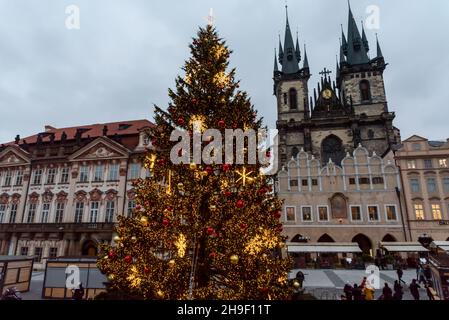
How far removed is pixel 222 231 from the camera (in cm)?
678

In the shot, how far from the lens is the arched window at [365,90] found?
43781mm

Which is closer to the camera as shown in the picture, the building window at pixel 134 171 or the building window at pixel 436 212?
the building window at pixel 134 171

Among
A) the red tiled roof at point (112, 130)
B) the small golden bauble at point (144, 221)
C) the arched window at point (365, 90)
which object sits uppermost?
the arched window at point (365, 90)

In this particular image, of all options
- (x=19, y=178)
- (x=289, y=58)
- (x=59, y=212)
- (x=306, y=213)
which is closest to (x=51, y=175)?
(x=59, y=212)

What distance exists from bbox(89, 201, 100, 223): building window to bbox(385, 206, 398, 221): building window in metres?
27.2

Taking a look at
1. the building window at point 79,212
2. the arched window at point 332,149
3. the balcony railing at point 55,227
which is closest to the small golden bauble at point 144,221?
the balcony railing at point 55,227

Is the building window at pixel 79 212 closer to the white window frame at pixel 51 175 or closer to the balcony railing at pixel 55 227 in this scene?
the balcony railing at pixel 55 227

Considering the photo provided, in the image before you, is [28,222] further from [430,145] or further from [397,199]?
[430,145]

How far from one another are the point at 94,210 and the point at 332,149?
31.6m

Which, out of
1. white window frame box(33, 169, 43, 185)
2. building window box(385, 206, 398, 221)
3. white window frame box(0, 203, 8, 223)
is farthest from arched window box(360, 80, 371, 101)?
white window frame box(0, 203, 8, 223)

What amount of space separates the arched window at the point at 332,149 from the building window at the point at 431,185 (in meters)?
12.3

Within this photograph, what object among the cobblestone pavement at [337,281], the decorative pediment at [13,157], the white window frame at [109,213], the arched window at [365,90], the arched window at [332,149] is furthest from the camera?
the arched window at [365,90]

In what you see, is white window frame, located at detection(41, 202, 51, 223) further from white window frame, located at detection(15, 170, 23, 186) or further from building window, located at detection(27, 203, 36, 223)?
white window frame, located at detection(15, 170, 23, 186)

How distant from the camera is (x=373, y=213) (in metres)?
28.0
